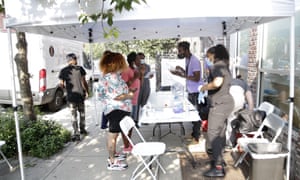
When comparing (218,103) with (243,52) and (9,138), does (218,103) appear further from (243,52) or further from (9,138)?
(9,138)

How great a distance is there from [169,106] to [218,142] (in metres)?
1.04

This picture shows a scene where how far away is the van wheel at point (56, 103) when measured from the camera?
7633mm

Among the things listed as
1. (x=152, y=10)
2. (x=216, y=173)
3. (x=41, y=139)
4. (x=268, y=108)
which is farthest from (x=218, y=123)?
(x=41, y=139)

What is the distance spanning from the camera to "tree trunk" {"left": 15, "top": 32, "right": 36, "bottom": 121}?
4285 mm

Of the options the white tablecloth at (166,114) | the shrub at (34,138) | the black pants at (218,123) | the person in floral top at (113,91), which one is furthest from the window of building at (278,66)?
the shrub at (34,138)

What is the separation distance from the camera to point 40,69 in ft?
22.0

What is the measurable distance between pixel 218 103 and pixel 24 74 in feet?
10.9

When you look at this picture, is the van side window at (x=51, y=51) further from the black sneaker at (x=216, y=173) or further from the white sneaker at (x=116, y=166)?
the black sneaker at (x=216, y=173)

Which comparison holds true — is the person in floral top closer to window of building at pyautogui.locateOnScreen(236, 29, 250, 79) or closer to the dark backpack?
the dark backpack

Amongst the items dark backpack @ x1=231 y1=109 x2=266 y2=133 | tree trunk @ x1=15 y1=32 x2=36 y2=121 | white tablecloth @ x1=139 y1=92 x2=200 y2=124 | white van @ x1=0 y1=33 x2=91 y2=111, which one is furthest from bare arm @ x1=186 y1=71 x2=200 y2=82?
white van @ x1=0 y1=33 x2=91 y2=111

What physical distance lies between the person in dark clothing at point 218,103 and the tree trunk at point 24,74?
10.2 ft

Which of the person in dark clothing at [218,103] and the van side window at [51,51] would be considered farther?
the van side window at [51,51]

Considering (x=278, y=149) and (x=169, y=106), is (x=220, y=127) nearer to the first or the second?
(x=278, y=149)

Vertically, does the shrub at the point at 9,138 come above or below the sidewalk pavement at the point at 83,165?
above
